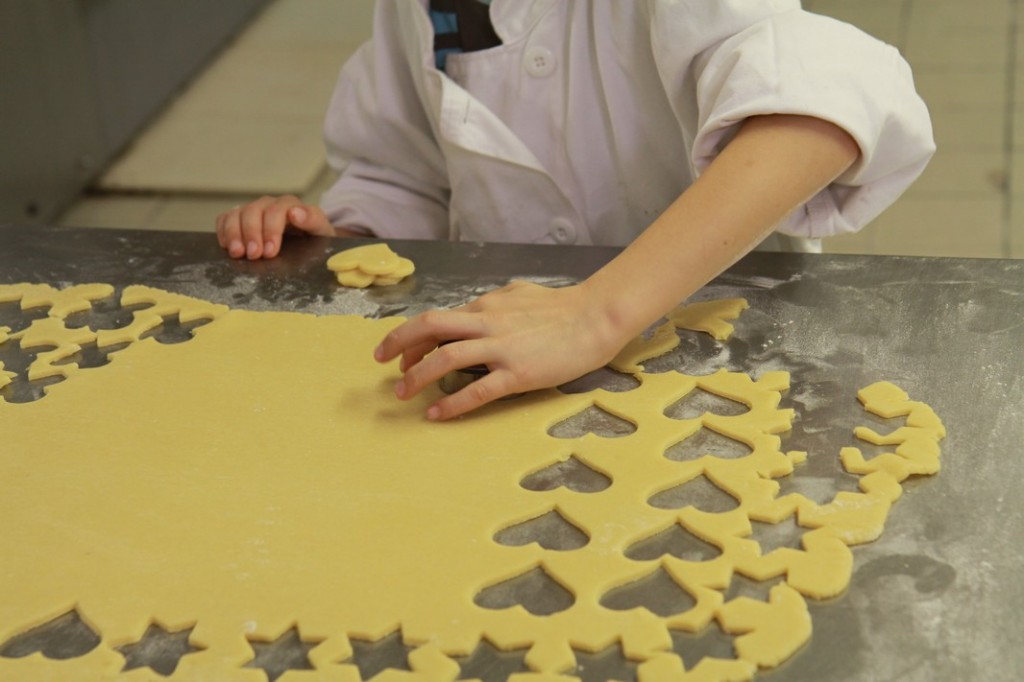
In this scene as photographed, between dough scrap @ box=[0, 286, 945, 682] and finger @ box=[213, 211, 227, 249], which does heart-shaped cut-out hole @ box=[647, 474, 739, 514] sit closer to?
dough scrap @ box=[0, 286, 945, 682]

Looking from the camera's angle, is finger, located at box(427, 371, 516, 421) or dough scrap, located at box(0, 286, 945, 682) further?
finger, located at box(427, 371, 516, 421)

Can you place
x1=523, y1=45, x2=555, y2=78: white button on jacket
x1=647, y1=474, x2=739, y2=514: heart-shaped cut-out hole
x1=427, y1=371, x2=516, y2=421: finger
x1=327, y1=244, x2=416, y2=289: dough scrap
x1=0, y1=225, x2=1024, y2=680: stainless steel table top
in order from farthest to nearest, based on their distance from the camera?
1. x1=523, y1=45, x2=555, y2=78: white button on jacket
2. x1=327, y1=244, x2=416, y2=289: dough scrap
3. x1=427, y1=371, x2=516, y2=421: finger
4. x1=647, y1=474, x2=739, y2=514: heart-shaped cut-out hole
5. x1=0, y1=225, x2=1024, y2=680: stainless steel table top

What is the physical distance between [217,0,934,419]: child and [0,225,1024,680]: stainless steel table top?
0.18 ft

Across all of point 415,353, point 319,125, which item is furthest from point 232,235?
point 319,125

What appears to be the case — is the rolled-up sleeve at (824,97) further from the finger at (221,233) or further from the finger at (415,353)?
the finger at (221,233)

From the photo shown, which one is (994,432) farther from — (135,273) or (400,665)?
(135,273)

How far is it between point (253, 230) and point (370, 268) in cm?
15

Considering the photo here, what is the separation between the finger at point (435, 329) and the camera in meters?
0.92

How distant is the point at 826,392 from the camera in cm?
89

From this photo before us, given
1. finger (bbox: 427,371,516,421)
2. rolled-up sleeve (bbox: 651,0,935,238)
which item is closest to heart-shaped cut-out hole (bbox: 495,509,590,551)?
finger (bbox: 427,371,516,421)

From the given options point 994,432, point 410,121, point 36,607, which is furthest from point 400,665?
point 410,121

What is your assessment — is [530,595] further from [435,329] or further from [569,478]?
[435,329]

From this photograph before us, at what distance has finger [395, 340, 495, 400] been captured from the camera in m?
0.90

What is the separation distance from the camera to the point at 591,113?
1.26m
